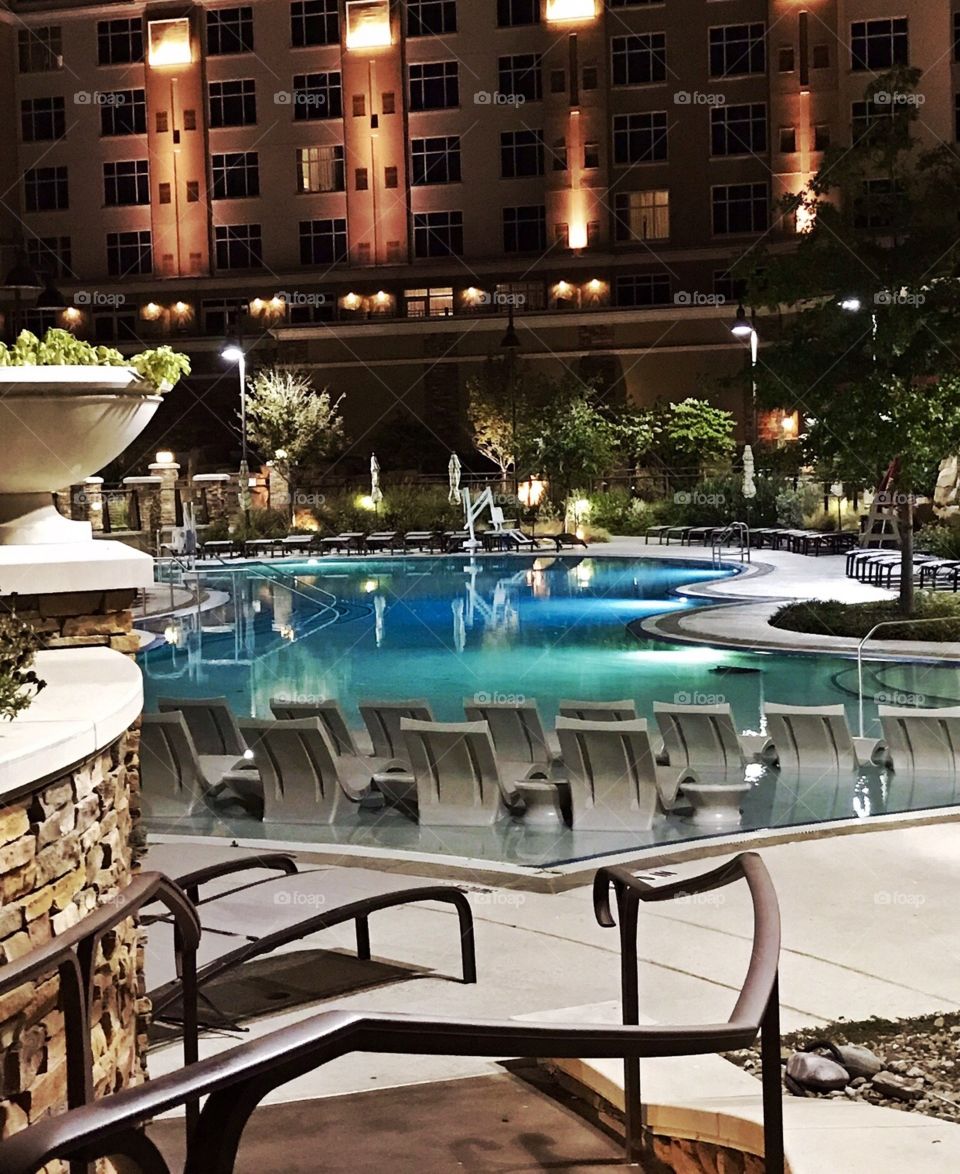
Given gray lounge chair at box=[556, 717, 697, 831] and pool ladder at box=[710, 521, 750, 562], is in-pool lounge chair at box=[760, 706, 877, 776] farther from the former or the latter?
pool ladder at box=[710, 521, 750, 562]

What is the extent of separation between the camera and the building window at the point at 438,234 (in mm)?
61906

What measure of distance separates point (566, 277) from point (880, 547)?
29792mm

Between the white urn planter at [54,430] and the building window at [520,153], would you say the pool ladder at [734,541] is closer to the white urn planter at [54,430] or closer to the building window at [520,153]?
the building window at [520,153]

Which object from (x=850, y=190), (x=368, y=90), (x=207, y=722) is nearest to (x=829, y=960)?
(x=207, y=722)

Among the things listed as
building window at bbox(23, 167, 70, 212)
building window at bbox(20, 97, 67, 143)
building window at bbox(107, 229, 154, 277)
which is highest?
building window at bbox(20, 97, 67, 143)

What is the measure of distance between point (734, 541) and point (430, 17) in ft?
101

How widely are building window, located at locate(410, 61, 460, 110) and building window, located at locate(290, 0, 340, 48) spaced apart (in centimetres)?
357

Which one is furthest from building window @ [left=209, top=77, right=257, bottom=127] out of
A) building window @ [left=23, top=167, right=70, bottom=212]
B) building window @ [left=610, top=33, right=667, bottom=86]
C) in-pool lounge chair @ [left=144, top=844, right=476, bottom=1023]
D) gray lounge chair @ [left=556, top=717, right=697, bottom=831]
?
in-pool lounge chair @ [left=144, top=844, right=476, bottom=1023]

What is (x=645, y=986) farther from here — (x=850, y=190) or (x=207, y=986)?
(x=850, y=190)

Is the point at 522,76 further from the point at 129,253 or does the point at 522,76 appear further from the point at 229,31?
the point at 129,253

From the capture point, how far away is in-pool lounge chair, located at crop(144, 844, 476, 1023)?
6.31m

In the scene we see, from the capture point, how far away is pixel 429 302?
62.4 meters

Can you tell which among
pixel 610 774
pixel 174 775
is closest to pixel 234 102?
pixel 174 775

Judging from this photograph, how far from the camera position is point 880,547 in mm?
33562
